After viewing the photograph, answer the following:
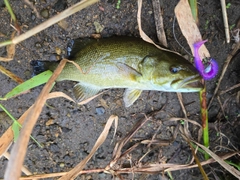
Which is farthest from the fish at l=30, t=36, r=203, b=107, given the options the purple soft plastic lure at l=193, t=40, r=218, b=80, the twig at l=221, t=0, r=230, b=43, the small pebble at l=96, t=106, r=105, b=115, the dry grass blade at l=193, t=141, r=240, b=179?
the dry grass blade at l=193, t=141, r=240, b=179

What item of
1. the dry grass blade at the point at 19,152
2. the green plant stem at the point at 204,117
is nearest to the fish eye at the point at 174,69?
the green plant stem at the point at 204,117

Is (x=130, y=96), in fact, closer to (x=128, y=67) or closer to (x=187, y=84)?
(x=128, y=67)

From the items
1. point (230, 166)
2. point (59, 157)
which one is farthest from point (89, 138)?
point (230, 166)

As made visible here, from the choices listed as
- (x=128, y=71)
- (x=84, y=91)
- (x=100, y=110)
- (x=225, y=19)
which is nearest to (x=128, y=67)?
(x=128, y=71)

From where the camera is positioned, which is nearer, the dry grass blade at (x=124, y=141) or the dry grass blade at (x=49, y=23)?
the dry grass blade at (x=49, y=23)

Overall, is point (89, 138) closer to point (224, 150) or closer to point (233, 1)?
point (224, 150)

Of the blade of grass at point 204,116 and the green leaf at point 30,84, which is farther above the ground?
the green leaf at point 30,84

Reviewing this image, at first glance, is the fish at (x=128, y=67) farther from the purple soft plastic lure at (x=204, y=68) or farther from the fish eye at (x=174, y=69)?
the purple soft plastic lure at (x=204, y=68)
